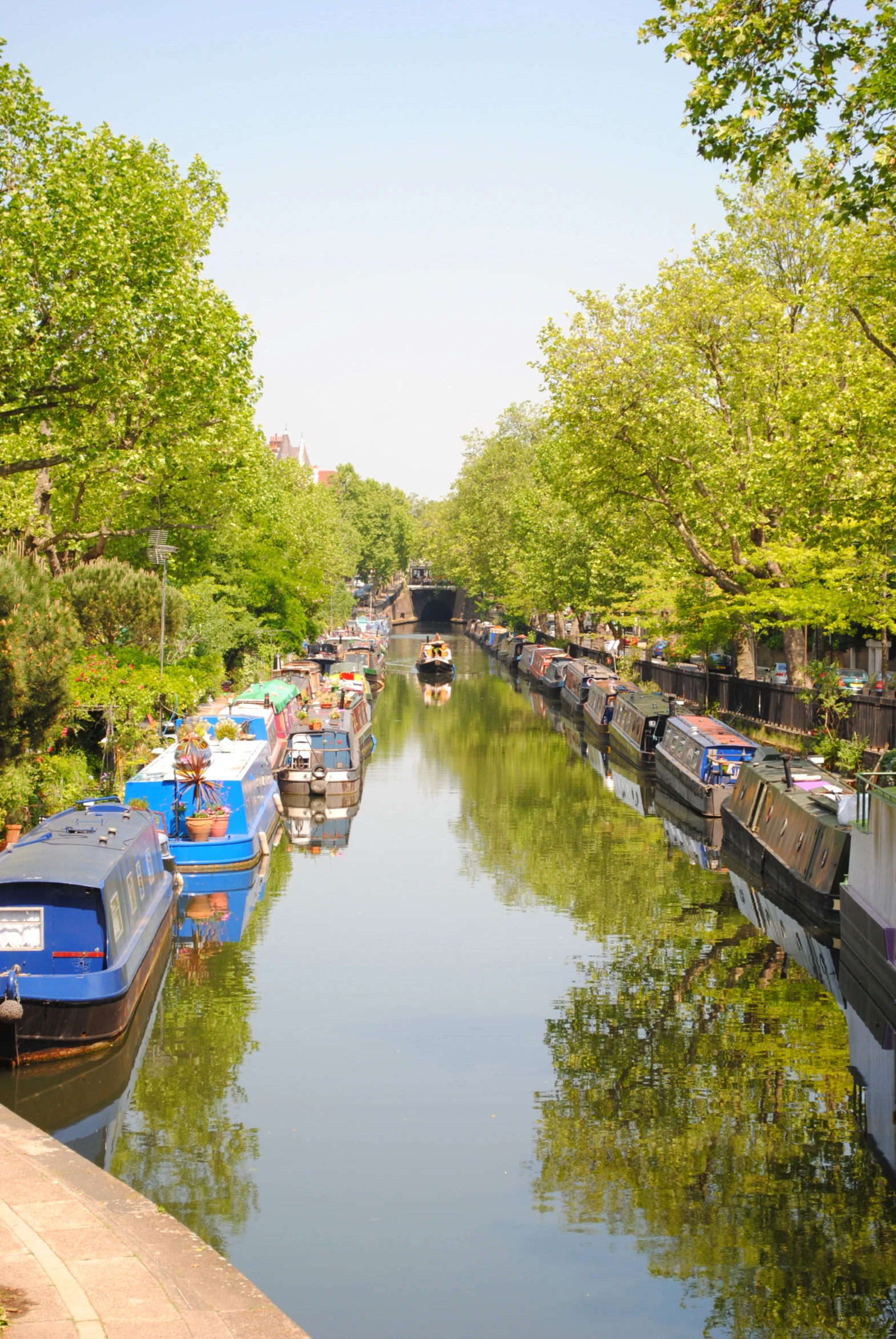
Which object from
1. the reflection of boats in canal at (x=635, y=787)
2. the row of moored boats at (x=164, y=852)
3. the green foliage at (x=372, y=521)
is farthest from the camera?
the green foliage at (x=372, y=521)

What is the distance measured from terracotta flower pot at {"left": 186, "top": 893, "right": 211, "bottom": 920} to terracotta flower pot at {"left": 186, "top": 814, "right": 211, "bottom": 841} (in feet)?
4.41

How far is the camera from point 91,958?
17016 millimetres

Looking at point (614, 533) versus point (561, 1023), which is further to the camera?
point (614, 533)

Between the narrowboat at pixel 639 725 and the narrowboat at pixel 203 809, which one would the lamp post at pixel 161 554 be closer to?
the narrowboat at pixel 203 809

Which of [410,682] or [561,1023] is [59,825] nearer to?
[561,1023]

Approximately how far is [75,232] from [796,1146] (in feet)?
71.4

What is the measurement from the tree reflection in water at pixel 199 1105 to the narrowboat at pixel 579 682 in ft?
131

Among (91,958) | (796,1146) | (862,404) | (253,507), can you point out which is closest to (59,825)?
(91,958)

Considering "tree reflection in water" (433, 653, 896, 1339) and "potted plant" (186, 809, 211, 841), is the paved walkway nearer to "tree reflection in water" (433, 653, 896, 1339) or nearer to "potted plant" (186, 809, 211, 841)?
"tree reflection in water" (433, 653, 896, 1339)

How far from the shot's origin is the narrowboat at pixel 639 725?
4525cm

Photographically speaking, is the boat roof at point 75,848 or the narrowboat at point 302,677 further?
the narrowboat at point 302,677

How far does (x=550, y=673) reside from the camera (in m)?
76.2

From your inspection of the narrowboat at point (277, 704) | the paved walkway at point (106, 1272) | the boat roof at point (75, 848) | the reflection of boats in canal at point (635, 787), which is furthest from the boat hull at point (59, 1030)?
the reflection of boats in canal at point (635, 787)

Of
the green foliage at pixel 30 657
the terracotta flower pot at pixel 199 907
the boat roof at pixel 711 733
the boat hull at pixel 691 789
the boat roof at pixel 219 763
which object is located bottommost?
the terracotta flower pot at pixel 199 907
